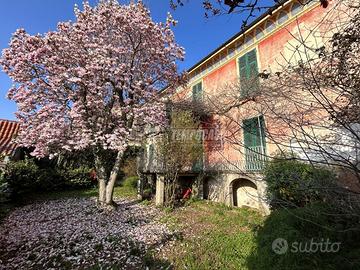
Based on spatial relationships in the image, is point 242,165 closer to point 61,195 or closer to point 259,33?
point 259,33

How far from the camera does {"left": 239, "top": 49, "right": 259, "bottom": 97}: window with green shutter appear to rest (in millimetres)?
9181

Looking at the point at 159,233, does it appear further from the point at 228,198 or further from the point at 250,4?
the point at 250,4

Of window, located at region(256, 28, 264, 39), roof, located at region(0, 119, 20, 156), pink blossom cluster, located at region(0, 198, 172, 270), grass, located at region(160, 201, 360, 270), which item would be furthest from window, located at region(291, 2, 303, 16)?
roof, located at region(0, 119, 20, 156)

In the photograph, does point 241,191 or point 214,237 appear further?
point 241,191

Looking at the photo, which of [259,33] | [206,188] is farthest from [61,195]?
[259,33]

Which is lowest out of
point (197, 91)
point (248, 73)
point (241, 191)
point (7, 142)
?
point (241, 191)

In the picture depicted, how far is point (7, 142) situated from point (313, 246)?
14462 millimetres

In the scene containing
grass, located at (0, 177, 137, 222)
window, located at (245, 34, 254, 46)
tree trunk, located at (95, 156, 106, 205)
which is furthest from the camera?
grass, located at (0, 177, 137, 222)

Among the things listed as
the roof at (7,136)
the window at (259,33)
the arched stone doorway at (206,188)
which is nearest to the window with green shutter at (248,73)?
the window at (259,33)

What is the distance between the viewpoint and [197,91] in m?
13.1

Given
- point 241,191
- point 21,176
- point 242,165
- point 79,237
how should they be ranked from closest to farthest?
point 79,237 → point 242,165 → point 241,191 → point 21,176

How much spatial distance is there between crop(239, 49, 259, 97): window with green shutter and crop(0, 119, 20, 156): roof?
11.4m

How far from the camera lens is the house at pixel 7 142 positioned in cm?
1054

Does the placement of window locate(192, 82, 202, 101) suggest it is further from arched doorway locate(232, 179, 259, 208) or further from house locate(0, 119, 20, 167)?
house locate(0, 119, 20, 167)
